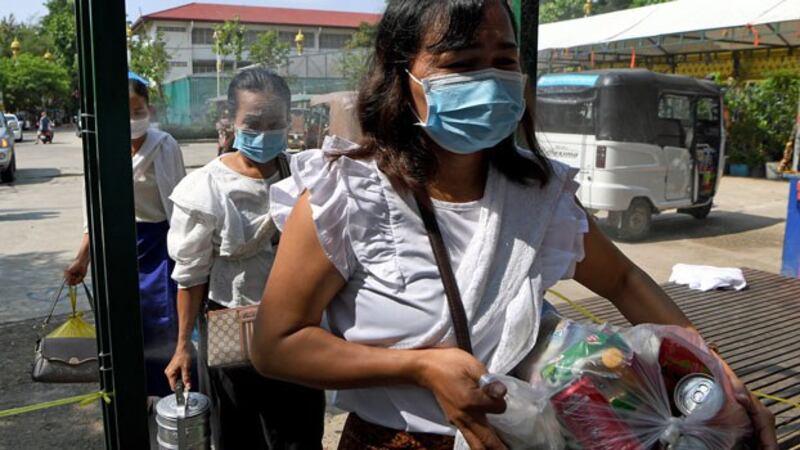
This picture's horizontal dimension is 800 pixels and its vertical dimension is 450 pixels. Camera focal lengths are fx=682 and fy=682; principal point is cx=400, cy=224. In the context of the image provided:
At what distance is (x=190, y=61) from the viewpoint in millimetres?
16812

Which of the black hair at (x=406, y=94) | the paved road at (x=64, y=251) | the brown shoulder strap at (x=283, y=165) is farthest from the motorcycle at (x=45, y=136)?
the black hair at (x=406, y=94)

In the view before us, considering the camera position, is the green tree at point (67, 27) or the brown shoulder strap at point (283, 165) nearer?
the green tree at point (67, 27)

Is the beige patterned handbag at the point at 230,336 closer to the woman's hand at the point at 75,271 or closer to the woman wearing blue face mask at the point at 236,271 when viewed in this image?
the woman wearing blue face mask at the point at 236,271

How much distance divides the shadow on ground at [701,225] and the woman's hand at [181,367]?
24.3ft

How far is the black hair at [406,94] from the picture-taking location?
4.05 feet

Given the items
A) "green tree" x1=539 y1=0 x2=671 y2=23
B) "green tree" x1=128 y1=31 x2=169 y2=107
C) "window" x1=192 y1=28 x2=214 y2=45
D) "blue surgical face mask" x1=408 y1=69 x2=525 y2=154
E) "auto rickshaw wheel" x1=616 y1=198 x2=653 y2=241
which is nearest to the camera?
"blue surgical face mask" x1=408 y1=69 x2=525 y2=154

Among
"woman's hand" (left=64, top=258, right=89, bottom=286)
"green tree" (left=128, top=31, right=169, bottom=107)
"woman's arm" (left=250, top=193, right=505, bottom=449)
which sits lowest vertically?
"woman's hand" (left=64, top=258, right=89, bottom=286)

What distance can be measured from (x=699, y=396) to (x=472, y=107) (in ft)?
2.20

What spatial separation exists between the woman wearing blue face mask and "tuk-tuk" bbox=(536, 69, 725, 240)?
20.9ft

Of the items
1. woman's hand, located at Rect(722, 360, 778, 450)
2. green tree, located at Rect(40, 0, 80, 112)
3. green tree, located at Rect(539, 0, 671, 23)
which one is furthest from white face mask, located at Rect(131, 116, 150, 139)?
green tree, located at Rect(539, 0, 671, 23)

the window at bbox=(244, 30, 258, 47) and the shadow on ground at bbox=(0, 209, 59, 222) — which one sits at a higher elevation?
the window at bbox=(244, 30, 258, 47)

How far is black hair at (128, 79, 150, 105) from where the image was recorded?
3.07m

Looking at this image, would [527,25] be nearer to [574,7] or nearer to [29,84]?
[574,7]

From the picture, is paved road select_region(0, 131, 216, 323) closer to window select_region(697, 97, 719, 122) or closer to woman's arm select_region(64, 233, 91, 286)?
woman's arm select_region(64, 233, 91, 286)
